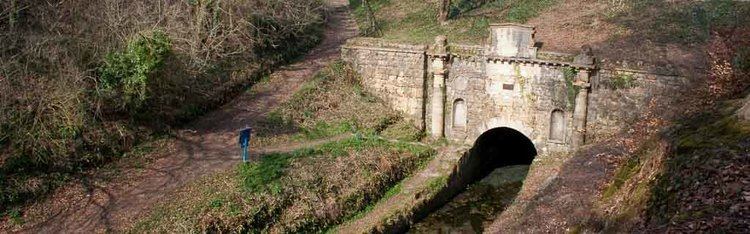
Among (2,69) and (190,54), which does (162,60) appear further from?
(2,69)

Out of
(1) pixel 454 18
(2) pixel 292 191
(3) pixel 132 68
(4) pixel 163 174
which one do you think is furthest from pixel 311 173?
(1) pixel 454 18

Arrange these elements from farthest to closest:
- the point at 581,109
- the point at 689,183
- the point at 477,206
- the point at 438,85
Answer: the point at 438,85 → the point at 477,206 → the point at 581,109 → the point at 689,183

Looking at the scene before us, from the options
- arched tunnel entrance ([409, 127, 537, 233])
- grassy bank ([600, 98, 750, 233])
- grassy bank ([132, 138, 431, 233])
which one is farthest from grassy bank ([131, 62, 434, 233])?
grassy bank ([600, 98, 750, 233])

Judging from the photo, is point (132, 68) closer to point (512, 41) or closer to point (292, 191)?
point (292, 191)

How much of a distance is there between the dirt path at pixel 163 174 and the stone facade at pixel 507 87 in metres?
3.68

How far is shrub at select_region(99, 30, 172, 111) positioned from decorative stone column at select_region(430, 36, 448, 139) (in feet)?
31.7

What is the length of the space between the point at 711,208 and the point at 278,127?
16.6 m

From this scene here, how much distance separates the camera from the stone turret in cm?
2330

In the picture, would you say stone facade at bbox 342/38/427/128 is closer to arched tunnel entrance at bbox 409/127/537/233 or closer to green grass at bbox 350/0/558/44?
arched tunnel entrance at bbox 409/127/537/233

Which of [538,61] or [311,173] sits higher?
[538,61]

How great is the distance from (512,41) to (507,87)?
175 centimetres

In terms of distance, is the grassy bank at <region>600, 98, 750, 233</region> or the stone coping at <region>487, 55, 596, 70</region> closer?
the grassy bank at <region>600, 98, 750, 233</region>

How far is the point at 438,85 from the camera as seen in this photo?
2539 centimetres

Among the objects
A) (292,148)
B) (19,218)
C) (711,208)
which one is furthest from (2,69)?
(711,208)
